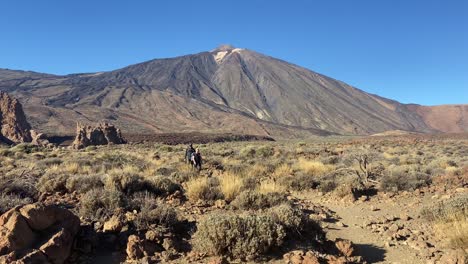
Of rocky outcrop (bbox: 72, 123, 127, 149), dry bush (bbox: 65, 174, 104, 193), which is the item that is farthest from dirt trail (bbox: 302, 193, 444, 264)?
rocky outcrop (bbox: 72, 123, 127, 149)

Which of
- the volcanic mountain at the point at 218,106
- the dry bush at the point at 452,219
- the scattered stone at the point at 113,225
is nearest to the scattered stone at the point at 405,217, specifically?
the dry bush at the point at 452,219

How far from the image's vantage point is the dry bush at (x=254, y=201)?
8242 mm

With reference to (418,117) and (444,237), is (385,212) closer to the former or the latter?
(444,237)

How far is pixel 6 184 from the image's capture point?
30.8 ft

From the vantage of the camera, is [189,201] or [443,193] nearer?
[189,201]

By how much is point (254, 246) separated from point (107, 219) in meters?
2.65

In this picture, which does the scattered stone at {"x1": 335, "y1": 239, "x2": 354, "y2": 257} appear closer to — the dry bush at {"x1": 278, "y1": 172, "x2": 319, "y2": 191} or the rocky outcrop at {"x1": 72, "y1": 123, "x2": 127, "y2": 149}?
the dry bush at {"x1": 278, "y1": 172, "x2": 319, "y2": 191}

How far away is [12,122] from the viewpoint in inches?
2170

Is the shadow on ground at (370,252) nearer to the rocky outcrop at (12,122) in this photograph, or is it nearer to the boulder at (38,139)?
the boulder at (38,139)

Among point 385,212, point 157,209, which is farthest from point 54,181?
point 385,212

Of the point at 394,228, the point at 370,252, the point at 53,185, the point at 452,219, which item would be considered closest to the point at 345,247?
the point at 370,252

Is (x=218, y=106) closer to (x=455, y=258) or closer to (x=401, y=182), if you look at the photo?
(x=401, y=182)

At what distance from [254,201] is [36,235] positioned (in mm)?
4193

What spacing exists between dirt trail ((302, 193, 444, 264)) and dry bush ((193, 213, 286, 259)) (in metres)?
1.43
